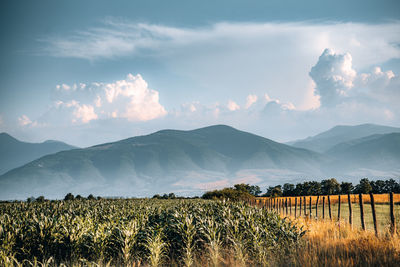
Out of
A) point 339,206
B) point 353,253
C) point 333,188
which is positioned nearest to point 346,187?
point 333,188

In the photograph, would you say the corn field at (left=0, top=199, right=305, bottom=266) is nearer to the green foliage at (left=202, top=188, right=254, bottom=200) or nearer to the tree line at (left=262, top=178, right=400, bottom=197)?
the green foliage at (left=202, top=188, right=254, bottom=200)

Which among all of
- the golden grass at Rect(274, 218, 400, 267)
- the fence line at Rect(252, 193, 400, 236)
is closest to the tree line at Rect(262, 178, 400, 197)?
the fence line at Rect(252, 193, 400, 236)

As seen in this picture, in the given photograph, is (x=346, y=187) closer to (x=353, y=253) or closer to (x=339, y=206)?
(x=339, y=206)

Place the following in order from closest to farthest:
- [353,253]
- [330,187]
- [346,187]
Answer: [353,253]
[346,187]
[330,187]

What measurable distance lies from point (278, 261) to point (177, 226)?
4727mm

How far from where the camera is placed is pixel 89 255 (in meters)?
14.7

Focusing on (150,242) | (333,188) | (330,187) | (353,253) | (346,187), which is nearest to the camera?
(353,253)

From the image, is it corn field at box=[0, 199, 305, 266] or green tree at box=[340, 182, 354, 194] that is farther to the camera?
green tree at box=[340, 182, 354, 194]

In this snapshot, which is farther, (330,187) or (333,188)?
(330,187)

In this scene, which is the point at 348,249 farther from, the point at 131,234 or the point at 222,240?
the point at 131,234

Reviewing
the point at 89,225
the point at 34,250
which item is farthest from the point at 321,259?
the point at 34,250

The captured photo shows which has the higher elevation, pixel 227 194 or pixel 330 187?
pixel 330 187

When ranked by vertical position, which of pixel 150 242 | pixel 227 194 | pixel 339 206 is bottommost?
pixel 150 242

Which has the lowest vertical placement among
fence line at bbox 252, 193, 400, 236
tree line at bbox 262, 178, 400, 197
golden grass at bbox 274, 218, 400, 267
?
golden grass at bbox 274, 218, 400, 267
